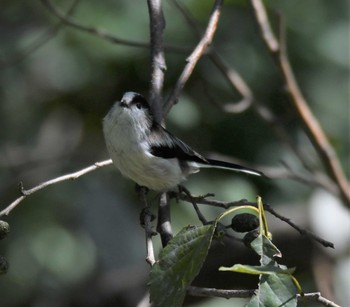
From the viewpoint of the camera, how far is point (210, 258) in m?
5.32

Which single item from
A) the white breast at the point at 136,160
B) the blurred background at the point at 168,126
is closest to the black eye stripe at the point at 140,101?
the white breast at the point at 136,160

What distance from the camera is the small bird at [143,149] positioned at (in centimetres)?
349

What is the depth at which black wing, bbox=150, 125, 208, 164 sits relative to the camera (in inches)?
141

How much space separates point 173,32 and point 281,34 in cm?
119

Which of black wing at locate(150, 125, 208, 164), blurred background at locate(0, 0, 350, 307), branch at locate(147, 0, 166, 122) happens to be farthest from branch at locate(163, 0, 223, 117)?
blurred background at locate(0, 0, 350, 307)

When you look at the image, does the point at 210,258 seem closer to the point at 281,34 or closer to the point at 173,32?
the point at 173,32

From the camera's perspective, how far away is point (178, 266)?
87.0 inches

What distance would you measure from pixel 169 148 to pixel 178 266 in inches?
59.5

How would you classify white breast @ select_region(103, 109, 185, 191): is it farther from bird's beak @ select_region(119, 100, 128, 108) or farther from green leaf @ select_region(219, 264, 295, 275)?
green leaf @ select_region(219, 264, 295, 275)

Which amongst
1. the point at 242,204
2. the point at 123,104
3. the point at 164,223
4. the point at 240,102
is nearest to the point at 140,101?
the point at 123,104

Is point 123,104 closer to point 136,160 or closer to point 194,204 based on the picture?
point 136,160

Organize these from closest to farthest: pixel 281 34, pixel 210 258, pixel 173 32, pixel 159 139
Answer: pixel 159 139 → pixel 281 34 → pixel 173 32 → pixel 210 258

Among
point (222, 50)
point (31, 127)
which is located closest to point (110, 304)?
point (31, 127)

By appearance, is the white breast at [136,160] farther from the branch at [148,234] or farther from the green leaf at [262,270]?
the green leaf at [262,270]
